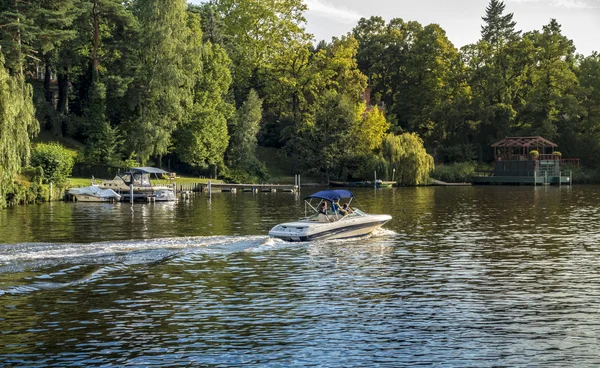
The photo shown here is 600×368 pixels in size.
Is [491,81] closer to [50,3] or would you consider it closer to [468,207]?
[468,207]

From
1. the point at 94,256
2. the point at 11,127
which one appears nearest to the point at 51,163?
the point at 11,127

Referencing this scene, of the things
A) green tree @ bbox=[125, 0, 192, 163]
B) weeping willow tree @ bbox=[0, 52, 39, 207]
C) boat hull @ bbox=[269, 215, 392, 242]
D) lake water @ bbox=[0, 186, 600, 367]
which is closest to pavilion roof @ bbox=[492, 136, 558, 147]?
green tree @ bbox=[125, 0, 192, 163]

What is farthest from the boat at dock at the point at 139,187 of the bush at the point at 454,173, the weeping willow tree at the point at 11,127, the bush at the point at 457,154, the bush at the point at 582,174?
the bush at the point at 582,174

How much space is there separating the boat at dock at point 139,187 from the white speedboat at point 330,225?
34403 mm

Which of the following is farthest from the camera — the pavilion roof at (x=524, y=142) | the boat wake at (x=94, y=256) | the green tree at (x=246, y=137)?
the pavilion roof at (x=524, y=142)

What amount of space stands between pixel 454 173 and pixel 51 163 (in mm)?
64919

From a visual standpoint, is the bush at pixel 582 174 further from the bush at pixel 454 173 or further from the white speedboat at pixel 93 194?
the white speedboat at pixel 93 194

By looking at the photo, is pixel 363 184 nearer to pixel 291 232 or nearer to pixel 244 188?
pixel 244 188

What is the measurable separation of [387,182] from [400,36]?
3734 cm

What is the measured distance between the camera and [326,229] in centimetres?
3572

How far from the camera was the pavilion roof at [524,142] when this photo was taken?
10853 cm

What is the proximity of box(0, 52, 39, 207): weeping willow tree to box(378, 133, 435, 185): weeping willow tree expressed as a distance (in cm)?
5794

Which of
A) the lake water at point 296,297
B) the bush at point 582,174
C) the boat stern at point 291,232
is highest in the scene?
the bush at point 582,174

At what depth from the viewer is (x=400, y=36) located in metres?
124
